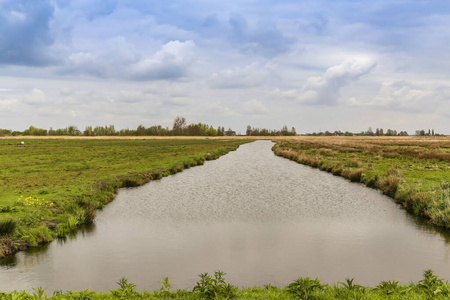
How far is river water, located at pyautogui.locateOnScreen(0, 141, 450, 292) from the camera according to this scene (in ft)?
39.1

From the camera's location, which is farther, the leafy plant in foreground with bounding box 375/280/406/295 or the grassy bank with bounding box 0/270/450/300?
the leafy plant in foreground with bounding box 375/280/406/295

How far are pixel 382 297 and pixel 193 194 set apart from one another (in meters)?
19.8

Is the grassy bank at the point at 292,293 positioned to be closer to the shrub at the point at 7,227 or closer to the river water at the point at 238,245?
the river water at the point at 238,245

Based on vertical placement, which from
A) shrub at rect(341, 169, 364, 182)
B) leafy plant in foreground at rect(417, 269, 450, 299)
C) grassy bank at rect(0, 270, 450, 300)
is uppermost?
shrub at rect(341, 169, 364, 182)

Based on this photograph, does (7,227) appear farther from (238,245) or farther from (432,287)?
(432,287)

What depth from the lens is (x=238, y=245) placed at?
15.1 m

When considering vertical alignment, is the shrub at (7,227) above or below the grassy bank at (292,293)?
above

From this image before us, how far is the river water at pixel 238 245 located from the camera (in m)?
11.9

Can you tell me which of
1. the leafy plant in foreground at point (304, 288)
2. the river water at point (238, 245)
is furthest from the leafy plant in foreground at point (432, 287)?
the leafy plant in foreground at point (304, 288)

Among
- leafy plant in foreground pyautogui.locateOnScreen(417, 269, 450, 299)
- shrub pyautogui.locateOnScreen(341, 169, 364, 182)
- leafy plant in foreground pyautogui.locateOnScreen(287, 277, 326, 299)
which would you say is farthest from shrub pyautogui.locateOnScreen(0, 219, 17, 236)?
shrub pyautogui.locateOnScreen(341, 169, 364, 182)

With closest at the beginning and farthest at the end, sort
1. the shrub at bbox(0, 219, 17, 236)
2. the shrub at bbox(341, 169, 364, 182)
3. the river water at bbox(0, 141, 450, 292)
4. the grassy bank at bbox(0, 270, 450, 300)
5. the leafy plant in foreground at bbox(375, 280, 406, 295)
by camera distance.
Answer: the grassy bank at bbox(0, 270, 450, 300) → the leafy plant in foreground at bbox(375, 280, 406, 295) → the river water at bbox(0, 141, 450, 292) → the shrub at bbox(0, 219, 17, 236) → the shrub at bbox(341, 169, 364, 182)

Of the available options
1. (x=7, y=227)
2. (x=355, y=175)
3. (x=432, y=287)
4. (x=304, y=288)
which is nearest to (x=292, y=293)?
(x=304, y=288)

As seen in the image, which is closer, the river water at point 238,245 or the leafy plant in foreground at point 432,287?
the leafy plant in foreground at point 432,287

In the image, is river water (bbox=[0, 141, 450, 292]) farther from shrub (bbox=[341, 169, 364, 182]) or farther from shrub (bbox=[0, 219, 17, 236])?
shrub (bbox=[341, 169, 364, 182])
